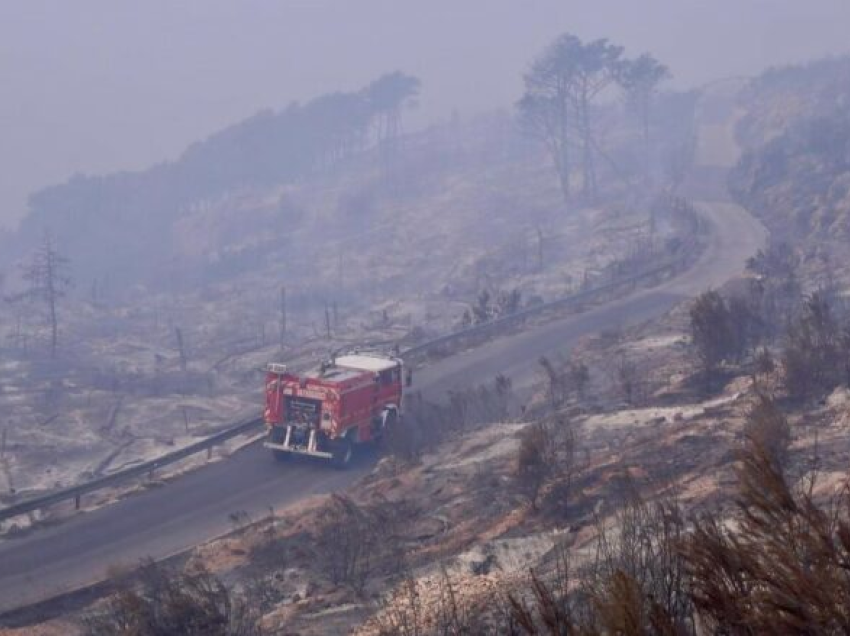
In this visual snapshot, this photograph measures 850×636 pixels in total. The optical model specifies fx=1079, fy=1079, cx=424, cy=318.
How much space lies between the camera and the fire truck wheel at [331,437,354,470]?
27.3 meters

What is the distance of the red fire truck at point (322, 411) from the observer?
2712 centimetres

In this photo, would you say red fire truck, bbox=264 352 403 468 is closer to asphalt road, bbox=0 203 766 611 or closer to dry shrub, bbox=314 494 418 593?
asphalt road, bbox=0 203 766 611

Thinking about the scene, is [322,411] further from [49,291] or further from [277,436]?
[49,291]

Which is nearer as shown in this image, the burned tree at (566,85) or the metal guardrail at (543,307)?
the metal guardrail at (543,307)

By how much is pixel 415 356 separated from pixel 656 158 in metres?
70.0

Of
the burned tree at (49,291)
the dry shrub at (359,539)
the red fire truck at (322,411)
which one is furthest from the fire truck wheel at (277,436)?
the burned tree at (49,291)

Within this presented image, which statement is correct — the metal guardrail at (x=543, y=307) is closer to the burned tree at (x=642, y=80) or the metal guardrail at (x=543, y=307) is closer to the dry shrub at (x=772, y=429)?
the dry shrub at (x=772, y=429)

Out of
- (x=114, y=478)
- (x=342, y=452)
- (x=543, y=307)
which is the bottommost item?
(x=543, y=307)

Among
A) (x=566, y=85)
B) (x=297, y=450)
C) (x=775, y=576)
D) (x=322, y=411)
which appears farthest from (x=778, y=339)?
(x=566, y=85)

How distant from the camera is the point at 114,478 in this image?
26375 mm

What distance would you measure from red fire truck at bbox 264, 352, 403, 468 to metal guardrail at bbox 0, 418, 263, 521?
2.38 metres

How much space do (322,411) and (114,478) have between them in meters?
5.32

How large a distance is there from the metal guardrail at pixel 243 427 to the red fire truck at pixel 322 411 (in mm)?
2573

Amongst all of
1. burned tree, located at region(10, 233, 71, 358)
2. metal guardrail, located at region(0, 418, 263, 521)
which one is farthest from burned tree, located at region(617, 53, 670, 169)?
metal guardrail, located at region(0, 418, 263, 521)
